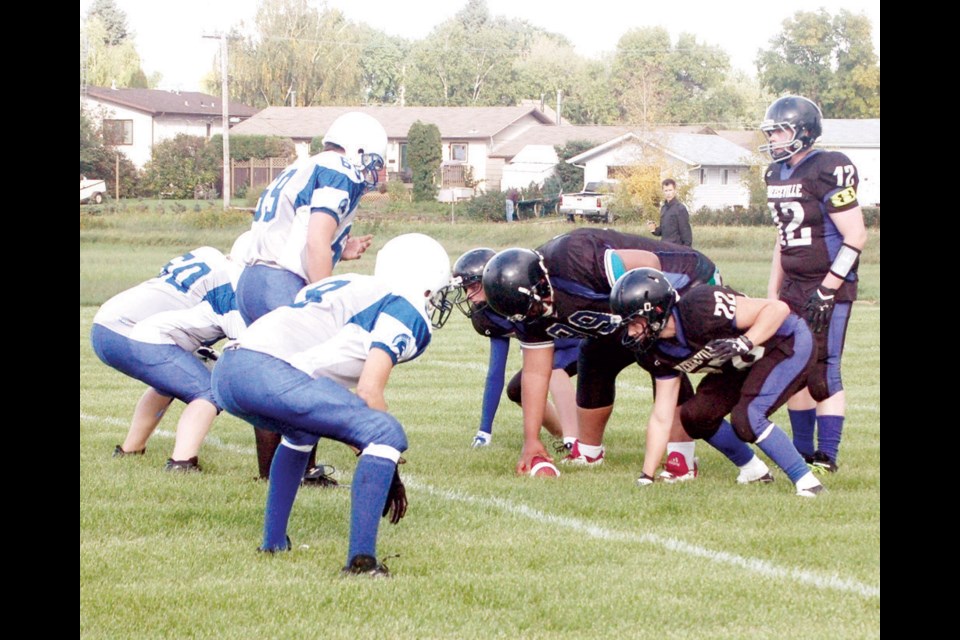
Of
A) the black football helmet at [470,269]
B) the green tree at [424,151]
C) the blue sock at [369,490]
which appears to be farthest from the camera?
the green tree at [424,151]

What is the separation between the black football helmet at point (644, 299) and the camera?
5.88 meters

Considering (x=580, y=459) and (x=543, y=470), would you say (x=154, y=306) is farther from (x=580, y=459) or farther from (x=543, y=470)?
(x=580, y=459)

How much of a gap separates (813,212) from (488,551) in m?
2.94

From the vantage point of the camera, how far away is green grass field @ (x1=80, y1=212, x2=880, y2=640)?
4.29 m

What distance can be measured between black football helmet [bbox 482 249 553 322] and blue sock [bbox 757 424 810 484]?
1.28m

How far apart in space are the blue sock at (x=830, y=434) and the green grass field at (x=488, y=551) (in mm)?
134

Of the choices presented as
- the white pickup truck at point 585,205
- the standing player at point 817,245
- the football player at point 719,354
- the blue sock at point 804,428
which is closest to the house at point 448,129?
the white pickup truck at point 585,205

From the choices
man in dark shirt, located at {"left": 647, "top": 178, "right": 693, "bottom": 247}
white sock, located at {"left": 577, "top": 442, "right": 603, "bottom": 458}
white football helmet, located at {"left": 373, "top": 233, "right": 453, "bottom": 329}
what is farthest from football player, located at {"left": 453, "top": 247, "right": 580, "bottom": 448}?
man in dark shirt, located at {"left": 647, "top": 178, "right": 693, "bottom": 247}

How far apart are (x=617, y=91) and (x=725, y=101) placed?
467 centimetres

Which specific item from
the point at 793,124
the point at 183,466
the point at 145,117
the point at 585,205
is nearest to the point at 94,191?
the point at 145,117

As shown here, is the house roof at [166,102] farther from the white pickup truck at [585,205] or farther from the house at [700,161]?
the white pickup truck at [585,205]
